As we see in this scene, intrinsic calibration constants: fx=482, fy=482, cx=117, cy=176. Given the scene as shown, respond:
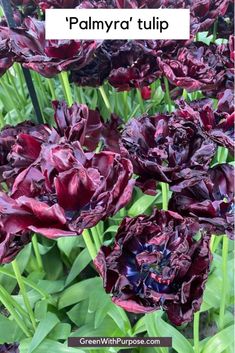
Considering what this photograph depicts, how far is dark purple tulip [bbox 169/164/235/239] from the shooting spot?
0.40 metres

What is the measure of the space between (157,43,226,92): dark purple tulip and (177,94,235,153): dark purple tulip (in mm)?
54

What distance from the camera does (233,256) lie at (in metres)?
0.59

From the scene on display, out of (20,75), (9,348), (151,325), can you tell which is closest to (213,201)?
(151,325)

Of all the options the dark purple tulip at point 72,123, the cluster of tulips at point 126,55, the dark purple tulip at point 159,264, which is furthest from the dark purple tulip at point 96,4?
the dark purple tulip at point 159,264

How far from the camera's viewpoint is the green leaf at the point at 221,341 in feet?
1.71

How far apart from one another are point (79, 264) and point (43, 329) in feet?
0.31

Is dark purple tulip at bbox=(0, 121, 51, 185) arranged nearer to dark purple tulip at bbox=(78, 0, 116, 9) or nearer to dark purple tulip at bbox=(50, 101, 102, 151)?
dark purple tulip at bbox=(50, 101, 102, 151)

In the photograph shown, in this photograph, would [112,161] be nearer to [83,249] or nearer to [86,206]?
[86,206]

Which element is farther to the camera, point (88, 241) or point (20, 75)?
point (20, 75)

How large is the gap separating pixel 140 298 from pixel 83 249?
0.83 feet

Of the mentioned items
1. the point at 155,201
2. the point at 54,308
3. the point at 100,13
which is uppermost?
the point at 100,13

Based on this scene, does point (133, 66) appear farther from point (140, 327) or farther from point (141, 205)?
point (140, 327)

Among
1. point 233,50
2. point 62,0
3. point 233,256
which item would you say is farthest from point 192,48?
point 233,256

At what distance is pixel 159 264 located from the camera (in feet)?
1.34
